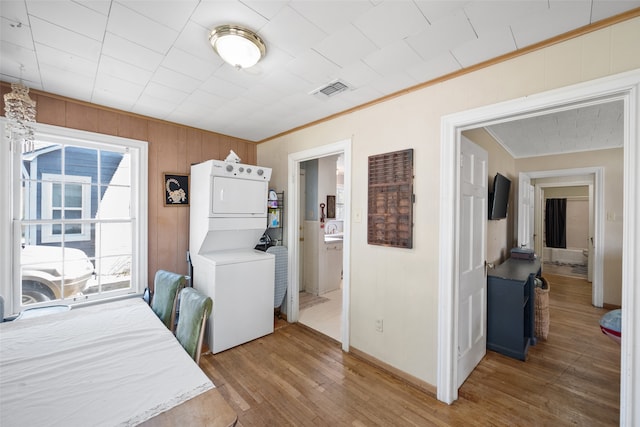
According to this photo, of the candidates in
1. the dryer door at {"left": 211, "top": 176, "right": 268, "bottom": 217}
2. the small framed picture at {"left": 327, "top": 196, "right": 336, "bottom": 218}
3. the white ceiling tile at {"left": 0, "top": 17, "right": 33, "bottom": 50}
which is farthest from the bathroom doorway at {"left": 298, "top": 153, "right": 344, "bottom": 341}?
the white ceiling tile at {"left": 0, "top": 17, "right": 33, "bottom": 50}

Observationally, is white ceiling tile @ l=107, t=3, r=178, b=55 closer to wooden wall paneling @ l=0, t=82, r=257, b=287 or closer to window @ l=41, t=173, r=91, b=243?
wooden wall paneling @ l=0, t=82, r=257, b=287

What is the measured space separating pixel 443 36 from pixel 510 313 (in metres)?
2.45

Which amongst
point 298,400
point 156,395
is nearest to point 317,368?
point 298,400

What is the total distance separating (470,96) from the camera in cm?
180

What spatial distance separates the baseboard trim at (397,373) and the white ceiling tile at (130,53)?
2829 mm

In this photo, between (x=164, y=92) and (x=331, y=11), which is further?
(x=164, y=92)

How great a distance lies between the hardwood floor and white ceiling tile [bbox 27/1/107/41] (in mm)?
2492

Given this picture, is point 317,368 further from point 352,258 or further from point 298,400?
point 352,258

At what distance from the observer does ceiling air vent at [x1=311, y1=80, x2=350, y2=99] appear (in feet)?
6.64

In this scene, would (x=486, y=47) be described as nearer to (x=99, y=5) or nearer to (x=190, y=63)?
(x=190, y=63)

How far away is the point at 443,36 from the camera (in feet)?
4.78

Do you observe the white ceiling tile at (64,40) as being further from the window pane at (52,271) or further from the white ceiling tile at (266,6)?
the window pane at (52,271)

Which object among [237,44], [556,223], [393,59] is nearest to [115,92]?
[237,44]

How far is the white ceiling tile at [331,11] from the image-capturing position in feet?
4.06
